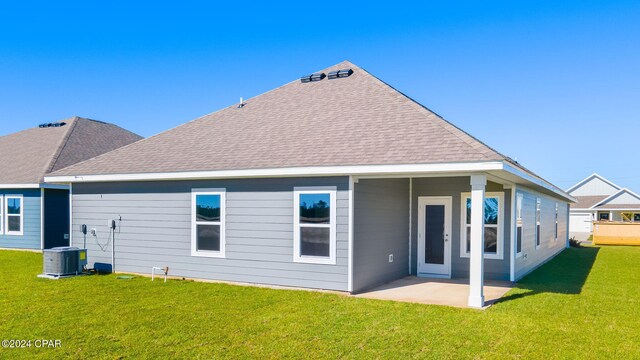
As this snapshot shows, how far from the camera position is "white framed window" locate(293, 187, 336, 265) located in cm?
949

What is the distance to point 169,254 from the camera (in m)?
11.4

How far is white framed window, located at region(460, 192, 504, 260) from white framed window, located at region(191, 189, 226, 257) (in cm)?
609

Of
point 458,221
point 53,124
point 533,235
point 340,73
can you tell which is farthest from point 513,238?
point 53,124

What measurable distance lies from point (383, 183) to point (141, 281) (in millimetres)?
6131

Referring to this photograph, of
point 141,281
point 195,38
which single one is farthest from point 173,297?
point 195,38

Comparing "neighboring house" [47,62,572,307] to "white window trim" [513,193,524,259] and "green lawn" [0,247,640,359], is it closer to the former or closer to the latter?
"white window trim" [513,193,524,259]

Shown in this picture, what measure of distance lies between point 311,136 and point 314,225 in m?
2.31

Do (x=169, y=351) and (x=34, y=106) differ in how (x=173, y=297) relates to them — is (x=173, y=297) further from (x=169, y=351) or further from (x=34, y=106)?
(x=34, y=106)

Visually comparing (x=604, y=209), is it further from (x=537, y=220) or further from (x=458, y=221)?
(x=458, y=221)

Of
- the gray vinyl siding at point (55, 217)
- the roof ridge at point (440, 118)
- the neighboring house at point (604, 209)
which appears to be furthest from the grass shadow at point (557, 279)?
the neighboring house at point (604, 209)

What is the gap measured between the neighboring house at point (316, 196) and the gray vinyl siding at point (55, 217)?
5327 millimetres

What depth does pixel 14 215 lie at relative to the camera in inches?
691

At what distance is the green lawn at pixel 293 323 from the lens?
5.73m

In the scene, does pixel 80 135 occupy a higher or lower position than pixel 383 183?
higher
